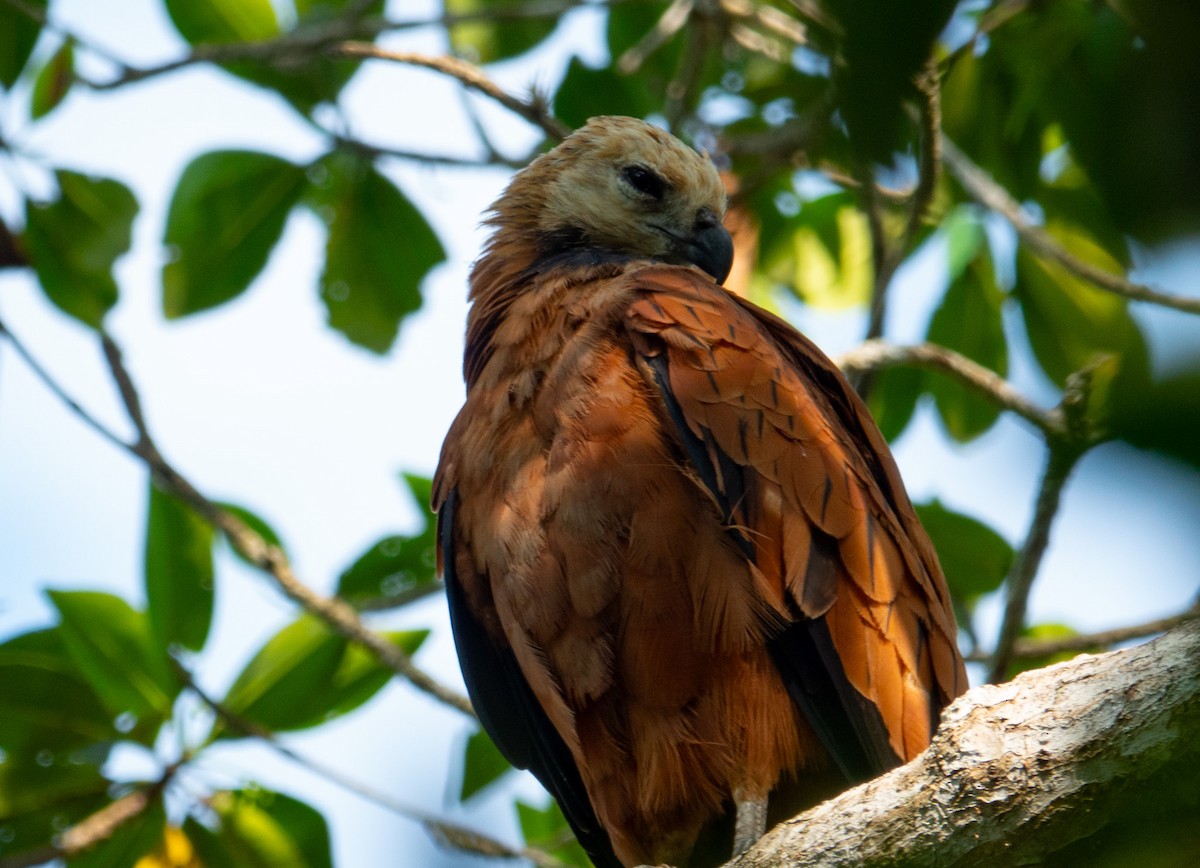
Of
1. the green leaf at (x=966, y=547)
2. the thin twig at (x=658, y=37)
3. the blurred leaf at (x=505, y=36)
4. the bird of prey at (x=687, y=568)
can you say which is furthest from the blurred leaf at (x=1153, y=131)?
the blurred leaf at (x=505, y=36)

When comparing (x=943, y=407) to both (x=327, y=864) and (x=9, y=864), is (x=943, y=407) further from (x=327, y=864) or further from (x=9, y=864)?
(x=9, y=864)

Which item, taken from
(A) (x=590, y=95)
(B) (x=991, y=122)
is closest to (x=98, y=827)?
(A) (x=590, y=95)

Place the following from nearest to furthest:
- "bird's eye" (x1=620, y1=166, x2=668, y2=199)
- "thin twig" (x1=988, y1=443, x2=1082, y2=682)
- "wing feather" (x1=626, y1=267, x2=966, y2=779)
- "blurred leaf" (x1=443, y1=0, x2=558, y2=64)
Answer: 1. "wing feather" (x1=626, y1=267, x2=966, y2=779)
2. "thin twig" (x1=988, y1=443, x2=1082, y2=682)
3. "bird's eye" (x1=620, y1=166, x2=668, y2=199)
4. "blurred leaf" (x1=443, y1=0, x2=558, y2=64)

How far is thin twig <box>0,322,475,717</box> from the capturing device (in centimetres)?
446

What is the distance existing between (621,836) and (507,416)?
1280 millimetres

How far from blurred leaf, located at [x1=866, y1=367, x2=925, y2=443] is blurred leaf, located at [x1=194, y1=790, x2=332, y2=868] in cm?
309

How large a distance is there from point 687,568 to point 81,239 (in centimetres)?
365

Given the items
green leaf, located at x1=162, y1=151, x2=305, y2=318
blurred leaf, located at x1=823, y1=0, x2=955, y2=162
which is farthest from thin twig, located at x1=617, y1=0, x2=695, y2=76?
blurred leaf, located at x1=823, y1=0, x2=955, y2=162

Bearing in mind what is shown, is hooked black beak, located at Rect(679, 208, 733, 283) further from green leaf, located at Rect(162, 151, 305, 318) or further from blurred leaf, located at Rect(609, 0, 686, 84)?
green leaf, located at Rect(162, 151, 305, 318)

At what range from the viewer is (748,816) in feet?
10.7

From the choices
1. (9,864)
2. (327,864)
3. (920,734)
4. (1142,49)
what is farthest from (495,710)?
(1142,49)

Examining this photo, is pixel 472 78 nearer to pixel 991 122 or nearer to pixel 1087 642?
pixel 991 122

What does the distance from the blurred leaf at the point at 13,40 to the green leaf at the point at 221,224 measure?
82cm

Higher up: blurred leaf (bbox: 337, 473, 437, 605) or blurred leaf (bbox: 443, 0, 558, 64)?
blurred leaf (bbox: 443, 0, 558, 64)
